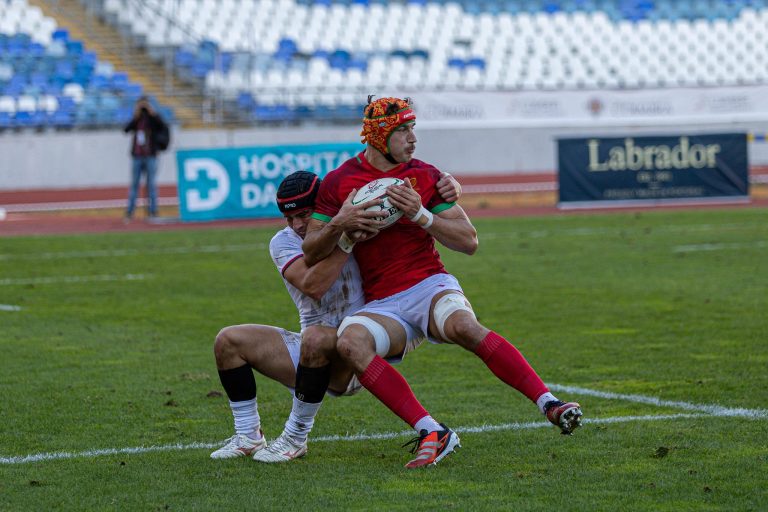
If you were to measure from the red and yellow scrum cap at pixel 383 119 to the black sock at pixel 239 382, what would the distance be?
124 cm

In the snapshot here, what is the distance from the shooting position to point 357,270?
6.05m

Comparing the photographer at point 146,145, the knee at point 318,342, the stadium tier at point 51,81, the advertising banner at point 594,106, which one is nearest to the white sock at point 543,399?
the knee at point 318,342

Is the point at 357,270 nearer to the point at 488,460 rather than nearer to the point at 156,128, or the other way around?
the point at 488,460

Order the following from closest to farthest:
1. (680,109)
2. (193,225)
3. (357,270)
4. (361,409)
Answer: (357,270) → (361,409) → (193,225) → (680,109)

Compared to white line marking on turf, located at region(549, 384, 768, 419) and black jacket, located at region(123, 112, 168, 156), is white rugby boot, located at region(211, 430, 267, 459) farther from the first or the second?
black jacket, located at region(123, 112, 168, 156)

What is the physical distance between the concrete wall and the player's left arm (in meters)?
20.6

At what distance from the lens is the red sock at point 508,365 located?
5625 millimetres

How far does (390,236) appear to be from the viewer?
19.5 ft

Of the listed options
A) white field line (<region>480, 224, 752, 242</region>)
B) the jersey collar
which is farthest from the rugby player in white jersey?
white field line (<region>480, 224, 752, 242</region>)

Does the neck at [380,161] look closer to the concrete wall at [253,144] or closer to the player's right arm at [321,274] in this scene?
the player's right arm at [321,274]

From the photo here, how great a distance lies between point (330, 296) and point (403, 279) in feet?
1.19

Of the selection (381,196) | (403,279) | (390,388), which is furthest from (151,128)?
(390,388)

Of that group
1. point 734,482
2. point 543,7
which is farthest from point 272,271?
point 543,7

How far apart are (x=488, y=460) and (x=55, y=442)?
220 centimetres
